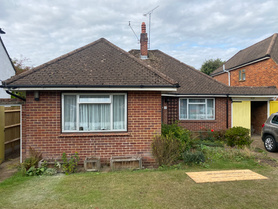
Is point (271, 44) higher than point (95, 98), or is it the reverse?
point (271, 44)

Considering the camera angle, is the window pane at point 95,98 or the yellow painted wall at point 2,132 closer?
the window pane at point 95,98

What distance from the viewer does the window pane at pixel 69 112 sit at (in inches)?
272

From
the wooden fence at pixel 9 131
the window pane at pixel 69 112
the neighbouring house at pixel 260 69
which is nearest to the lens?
the window pane at pixel 69 112

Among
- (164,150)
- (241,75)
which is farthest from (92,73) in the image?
(241,75)

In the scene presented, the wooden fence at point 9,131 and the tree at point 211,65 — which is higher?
the tree at point 211,65

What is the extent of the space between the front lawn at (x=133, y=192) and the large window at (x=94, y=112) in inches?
65.5

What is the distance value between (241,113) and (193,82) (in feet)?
11.2

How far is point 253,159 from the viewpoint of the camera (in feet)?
23.8

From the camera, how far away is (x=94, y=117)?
7.07 metres

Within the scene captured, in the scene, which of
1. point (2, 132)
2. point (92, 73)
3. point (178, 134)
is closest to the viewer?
point (92, 73)

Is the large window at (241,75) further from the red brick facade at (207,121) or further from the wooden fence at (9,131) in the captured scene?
the wooden fence at (9,131)

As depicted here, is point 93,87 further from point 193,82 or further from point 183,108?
point 193,82

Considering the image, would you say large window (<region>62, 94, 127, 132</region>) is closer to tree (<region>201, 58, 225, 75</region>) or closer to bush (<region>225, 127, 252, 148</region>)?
bush (<region>225, 127, 252, 148</region>)

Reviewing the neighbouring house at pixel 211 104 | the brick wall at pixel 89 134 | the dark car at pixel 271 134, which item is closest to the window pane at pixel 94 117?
the brick wall at pixel 89 134
